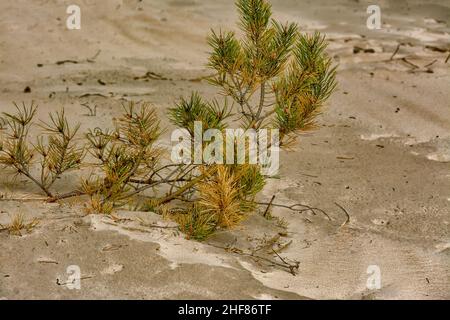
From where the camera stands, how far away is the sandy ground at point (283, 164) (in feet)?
7.74

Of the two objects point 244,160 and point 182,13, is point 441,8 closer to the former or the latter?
point 182,13

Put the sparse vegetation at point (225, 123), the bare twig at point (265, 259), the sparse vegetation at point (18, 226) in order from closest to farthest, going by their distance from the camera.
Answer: the sparse vegetation at point (18, 226) < the bare twig at point (265, 259) < the sparse vegetation at point (225, 123)

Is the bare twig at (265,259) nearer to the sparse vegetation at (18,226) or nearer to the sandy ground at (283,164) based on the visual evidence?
the sandy ground at (283,164)

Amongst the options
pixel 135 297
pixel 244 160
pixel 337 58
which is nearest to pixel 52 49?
pixel 337 58

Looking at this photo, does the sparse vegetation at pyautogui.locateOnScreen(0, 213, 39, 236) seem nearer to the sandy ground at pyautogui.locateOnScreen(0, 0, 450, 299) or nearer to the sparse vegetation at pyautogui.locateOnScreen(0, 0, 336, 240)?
the sandy ground at pyautogui.locateOnScreen(0, 0, 450, 299)

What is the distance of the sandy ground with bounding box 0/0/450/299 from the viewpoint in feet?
7.74

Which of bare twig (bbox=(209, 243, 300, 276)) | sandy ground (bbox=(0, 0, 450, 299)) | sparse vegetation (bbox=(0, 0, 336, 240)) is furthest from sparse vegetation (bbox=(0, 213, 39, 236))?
bare twig (bbox=(209, 243, 300, 276))

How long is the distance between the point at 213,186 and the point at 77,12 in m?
4.14

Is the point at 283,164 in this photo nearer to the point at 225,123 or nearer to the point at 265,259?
the point at 225,123

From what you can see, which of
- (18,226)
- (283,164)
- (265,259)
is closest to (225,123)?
(265,259)

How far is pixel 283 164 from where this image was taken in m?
3.88

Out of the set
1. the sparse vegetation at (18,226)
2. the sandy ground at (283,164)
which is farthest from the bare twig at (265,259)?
the sparse vegetation at (18,226)

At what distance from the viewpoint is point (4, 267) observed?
229cm

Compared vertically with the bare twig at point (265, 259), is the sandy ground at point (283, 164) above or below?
above
